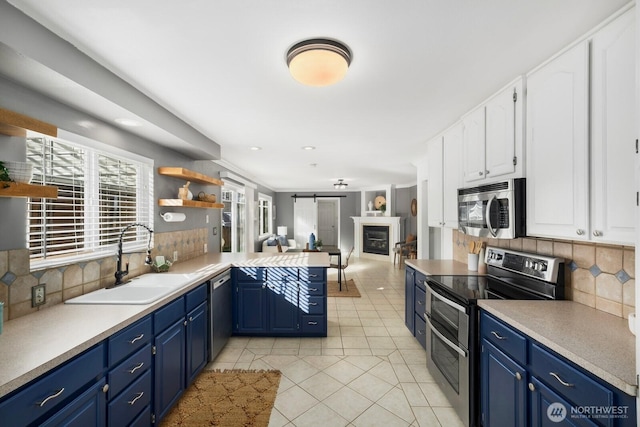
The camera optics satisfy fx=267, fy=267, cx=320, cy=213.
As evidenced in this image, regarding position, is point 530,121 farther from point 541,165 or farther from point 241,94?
point 241,94

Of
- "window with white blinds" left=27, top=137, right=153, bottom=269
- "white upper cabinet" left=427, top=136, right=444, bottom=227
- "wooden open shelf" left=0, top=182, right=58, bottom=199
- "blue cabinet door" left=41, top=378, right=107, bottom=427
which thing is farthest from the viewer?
"white upper cabinet" left=427, top=136, right=444, bottom=227

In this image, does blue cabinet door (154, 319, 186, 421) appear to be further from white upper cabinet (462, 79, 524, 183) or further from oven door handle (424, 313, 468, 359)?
white upper cabinet (462, 79, 524, 183)

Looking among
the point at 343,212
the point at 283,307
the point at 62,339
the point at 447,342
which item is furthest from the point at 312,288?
the point at 343,212

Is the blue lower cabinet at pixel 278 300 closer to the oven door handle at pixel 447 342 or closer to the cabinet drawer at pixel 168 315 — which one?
the cabinet drawer at pixel 168 315

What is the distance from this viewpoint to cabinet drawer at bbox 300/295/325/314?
10.1ft

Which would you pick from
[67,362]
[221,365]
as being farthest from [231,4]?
[221,365]

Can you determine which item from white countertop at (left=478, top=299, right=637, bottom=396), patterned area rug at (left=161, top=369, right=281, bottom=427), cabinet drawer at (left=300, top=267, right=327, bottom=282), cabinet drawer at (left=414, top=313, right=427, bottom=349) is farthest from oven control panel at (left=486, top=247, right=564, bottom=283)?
patterned area rug at (left=161, top=369, right=281, bottom=427)

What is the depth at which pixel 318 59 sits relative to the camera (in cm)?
141

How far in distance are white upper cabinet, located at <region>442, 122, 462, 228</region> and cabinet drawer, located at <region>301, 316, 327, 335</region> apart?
1.76m

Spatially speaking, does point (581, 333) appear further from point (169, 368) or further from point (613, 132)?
point (169, 368)

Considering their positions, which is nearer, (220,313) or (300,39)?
(300,39)

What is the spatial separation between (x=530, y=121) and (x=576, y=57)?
38 centimetres

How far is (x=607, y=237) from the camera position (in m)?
1.26

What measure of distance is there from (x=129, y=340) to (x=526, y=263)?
2.67m
